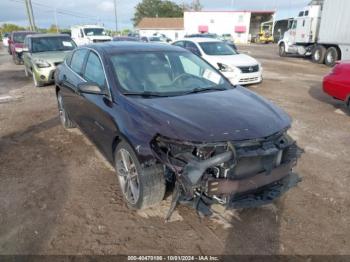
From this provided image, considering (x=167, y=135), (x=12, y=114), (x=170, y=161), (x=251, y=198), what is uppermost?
(x=167, y=135)

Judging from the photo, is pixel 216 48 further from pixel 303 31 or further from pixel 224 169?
pixel 303 31

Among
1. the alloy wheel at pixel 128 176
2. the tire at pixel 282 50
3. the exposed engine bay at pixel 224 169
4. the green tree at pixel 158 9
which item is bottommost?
the tire at pixel 282 50

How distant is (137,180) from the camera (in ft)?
10.4

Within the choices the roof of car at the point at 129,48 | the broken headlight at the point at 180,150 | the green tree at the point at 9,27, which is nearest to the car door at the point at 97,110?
the roof of car at the point at 129,48

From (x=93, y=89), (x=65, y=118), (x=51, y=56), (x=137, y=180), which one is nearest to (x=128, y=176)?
(x=137, y=180)

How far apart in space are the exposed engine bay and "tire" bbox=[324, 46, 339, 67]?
661 inches

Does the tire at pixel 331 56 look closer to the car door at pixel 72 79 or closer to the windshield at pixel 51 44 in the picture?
the windshield at pixel 51 44

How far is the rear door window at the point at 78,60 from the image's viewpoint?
4.67 metres

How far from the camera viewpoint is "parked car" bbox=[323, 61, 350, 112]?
21.6 ft

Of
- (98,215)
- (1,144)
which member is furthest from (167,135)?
(1,144)

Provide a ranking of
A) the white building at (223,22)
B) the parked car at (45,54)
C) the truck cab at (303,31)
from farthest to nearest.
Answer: the white building at (223,22) → the truck cab at (303,31) → the parked car at (45,54)

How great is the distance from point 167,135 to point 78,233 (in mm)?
1351

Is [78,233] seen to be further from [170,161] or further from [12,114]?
[12,114]

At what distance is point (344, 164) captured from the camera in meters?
4.46
